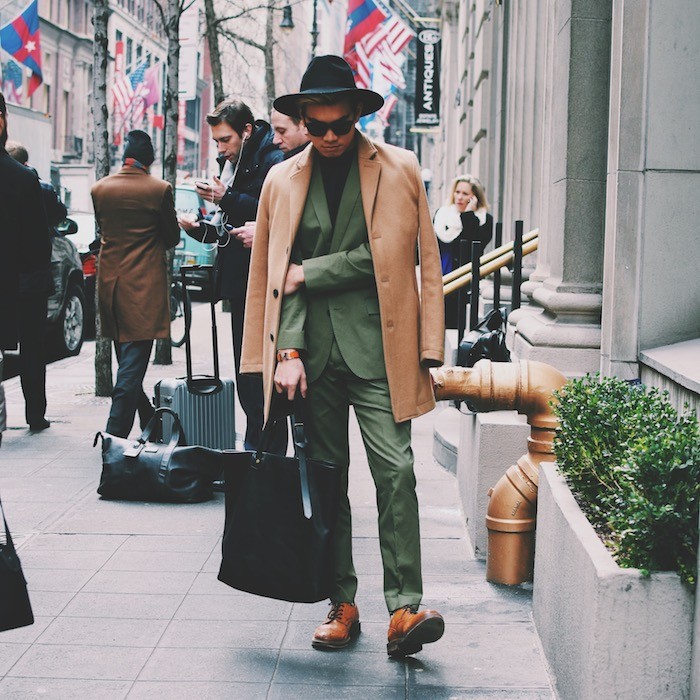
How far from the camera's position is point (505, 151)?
37.4 ft

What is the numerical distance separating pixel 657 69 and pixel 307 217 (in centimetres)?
172

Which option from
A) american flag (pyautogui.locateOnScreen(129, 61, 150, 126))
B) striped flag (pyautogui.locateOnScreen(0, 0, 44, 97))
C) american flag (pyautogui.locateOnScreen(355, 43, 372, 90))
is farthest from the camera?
american flag (pyautogui.locateOnScreen(129, 61, 150, 126))

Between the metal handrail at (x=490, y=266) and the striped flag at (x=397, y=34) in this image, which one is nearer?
the metal handrail at (x=490, y=266)

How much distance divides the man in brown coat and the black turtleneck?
377 cm

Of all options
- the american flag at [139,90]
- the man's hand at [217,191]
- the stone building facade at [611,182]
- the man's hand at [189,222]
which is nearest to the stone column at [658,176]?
the stone building facade at [611,182]

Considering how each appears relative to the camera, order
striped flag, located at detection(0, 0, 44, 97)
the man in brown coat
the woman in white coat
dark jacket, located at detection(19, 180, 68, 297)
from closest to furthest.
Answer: the man in brown coat → dark jacket, located at detection(19, 180, 68, 297) → the woman in white coat → striped flag, located at detection(0, 0, 44, 97)

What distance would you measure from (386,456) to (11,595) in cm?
135

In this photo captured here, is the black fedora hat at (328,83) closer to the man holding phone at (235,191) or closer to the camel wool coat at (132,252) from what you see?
the man holding phone at (235,191)

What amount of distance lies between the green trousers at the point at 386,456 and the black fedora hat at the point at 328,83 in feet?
2.86

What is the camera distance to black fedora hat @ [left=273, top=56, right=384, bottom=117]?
4152 mm

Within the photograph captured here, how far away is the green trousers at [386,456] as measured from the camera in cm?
429

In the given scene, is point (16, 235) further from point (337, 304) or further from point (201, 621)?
point (201, 621)

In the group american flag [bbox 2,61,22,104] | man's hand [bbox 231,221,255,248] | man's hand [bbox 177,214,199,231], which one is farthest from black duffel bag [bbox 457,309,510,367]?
american flag [bbox 2,61,22,104]

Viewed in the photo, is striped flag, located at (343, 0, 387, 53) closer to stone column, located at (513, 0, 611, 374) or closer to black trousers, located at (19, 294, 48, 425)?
black trousers, located at (19, 294, 48, 425)
